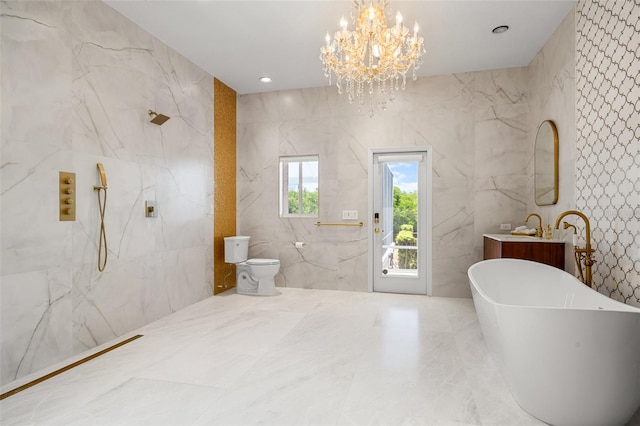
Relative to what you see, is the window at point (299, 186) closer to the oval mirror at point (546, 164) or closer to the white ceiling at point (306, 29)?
the white ceiling at point (306, 29)

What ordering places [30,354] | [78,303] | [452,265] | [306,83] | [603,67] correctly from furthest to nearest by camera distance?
[306,83], [452,265], [78,303], [603,67], [30,354]

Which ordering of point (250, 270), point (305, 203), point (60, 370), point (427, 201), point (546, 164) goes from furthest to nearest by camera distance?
point (305, 203) < point (250, 270) < point (427, 201) < point (546, 164) < point (60, 370)

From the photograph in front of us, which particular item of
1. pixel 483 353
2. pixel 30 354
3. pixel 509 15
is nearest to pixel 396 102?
pixel 509 15

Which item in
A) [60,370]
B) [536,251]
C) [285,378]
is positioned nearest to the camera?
[285,378]

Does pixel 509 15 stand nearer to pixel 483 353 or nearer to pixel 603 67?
pixel 603 67

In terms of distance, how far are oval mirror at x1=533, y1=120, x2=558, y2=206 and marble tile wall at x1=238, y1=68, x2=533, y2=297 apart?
0.36 meters

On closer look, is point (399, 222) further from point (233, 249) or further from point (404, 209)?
point (233, 249)

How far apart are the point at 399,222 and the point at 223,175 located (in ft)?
7.81

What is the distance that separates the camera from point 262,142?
4.64 metres

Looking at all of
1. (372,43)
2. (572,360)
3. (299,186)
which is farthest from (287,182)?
(572,360)

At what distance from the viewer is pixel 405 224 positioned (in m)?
4.25

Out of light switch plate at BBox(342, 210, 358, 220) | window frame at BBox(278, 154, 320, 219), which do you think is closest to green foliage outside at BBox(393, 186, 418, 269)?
light switch plate at BBox(342, 210, 358, 220)

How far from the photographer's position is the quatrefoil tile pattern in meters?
2.00

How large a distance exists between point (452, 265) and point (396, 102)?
7.00ft
